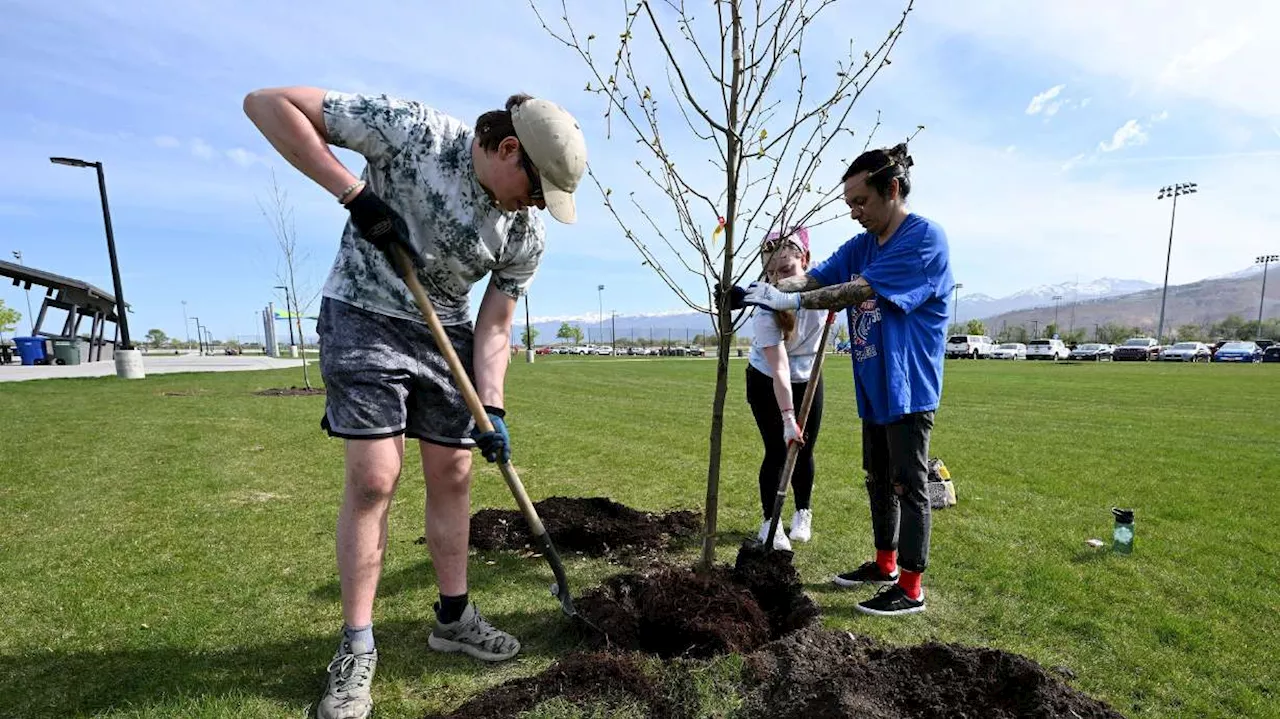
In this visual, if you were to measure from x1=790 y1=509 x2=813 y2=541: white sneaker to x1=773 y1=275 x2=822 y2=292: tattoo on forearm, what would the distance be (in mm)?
1551

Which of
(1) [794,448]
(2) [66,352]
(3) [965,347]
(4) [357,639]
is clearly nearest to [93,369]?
(2) [66,352]

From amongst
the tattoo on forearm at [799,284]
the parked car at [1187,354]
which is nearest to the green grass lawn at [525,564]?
the tattoo on forearm at [799,284]

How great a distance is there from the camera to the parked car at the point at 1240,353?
39219 millimetres

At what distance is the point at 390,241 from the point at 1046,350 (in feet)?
178

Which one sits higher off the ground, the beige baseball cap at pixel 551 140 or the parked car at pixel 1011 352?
the beige baseball cap at pixel 551 140

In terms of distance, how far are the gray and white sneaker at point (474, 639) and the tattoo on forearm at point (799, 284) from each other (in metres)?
2.20

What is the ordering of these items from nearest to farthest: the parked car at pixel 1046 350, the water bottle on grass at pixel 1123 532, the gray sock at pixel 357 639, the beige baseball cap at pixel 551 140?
the beige baseball cap at pixel 551 140
the gray sock at pixel 357 639
the water bottle on grass at pixel 1123 532
the parked car at pixel 1046 350

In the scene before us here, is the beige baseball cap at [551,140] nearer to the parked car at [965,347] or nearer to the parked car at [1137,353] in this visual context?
the parked car at [965,347]

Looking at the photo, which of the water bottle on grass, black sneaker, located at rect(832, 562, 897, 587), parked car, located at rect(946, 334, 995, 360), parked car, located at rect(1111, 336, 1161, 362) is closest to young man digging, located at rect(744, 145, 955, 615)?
black sneaker, located at rect(832, 562, 897, 587)

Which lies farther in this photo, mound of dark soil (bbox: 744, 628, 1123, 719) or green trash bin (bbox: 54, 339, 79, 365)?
green trash bin (bbox: 54, 339, 79, 365)

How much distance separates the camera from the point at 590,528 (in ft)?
13.0

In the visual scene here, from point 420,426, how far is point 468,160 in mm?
1008

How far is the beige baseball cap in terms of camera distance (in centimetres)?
209

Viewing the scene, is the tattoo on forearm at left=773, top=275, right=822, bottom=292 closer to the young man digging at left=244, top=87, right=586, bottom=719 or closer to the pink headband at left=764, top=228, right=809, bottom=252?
the pink headband at left=764, top=228, right=809, bottom=252
